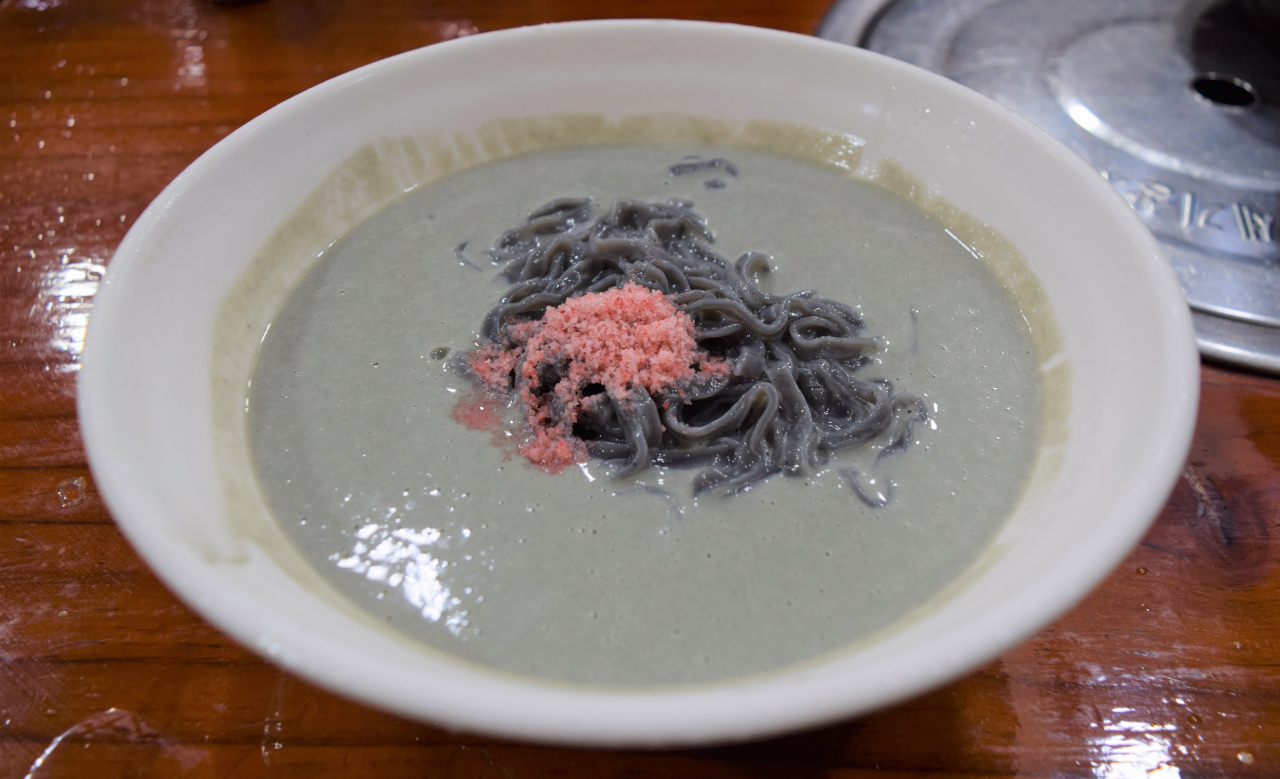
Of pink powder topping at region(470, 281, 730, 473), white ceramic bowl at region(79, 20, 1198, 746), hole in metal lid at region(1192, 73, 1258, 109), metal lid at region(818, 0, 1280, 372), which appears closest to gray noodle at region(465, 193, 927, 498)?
pink powder topping at region(470, 281, 730, 473)

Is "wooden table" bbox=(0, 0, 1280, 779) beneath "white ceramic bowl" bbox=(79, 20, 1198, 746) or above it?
beneath

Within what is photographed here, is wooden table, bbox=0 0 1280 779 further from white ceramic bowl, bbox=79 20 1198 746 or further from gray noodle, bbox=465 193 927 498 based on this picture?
gray noodle, bbox=465 193 927 498

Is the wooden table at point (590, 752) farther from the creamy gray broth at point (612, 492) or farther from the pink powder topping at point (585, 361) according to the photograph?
the pink powder topping at point (585, 361)

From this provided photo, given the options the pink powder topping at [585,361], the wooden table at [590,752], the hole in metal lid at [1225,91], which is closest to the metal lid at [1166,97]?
the hole in metal lid at [1225,91]

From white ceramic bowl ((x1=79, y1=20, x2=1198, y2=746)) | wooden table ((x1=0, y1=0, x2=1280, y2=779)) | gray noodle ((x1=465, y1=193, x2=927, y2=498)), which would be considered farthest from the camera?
gray noodle ((x1=465, y1=193, x2=927, y2=498))

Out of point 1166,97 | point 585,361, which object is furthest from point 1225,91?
point 585,361

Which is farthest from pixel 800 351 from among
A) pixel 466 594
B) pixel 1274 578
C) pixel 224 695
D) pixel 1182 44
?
pixel 1182 44
